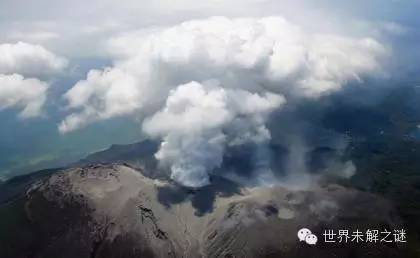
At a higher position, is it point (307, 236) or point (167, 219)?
point (307, 236)

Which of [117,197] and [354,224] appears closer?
[354,224]

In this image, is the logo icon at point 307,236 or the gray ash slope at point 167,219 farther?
the gray ash slope at point 167,219

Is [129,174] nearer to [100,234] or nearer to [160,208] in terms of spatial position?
[160,208]

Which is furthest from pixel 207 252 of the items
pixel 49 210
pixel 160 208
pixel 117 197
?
pixel 49 210

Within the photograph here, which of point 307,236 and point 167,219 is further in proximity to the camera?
point 167,219

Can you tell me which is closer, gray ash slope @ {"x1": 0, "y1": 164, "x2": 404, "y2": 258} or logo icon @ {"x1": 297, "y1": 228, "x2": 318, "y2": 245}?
logo icon @ {"x1": 297, "y1": 228, "x2": 318, "y2": 245}

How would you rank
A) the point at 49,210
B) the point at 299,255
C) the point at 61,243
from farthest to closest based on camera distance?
the point at 49,210 < the point at 61,243 < the point at 299,255

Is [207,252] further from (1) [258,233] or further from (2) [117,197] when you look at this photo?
(2) [117,197]

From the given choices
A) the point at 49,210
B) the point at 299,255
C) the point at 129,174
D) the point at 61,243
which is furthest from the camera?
the point at 129,174
